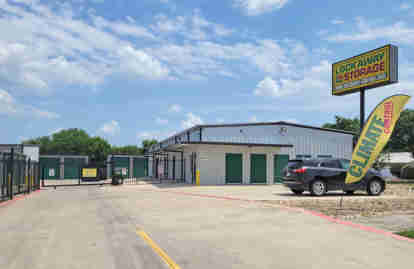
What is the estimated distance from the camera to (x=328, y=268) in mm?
5336

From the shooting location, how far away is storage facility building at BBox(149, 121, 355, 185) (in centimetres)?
2706

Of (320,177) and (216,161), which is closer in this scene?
(320,177)

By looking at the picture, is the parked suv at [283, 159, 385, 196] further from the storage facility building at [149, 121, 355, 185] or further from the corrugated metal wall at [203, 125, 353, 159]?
the corrugated metal wall at [203, 125, 353, 159]

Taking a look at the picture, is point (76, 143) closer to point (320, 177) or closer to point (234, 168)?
point (234, 168)

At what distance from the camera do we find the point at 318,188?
1703 cm

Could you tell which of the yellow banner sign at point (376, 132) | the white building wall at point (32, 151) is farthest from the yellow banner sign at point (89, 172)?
the yellow banner sign at point (376, 132)

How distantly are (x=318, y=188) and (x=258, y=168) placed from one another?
11.9m

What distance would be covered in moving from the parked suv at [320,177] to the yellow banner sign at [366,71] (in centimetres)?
815

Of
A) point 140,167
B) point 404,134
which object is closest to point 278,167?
point 140,167

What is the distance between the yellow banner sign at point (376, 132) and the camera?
11523mm

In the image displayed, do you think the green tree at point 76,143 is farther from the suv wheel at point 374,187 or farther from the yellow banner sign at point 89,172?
the suv wheel at point 374,187

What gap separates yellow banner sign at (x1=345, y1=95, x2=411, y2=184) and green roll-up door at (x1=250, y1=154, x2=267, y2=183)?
1697 centimetres

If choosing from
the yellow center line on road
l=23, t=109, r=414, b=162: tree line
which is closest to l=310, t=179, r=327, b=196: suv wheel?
the yellow center line on road

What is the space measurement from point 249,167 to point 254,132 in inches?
124
